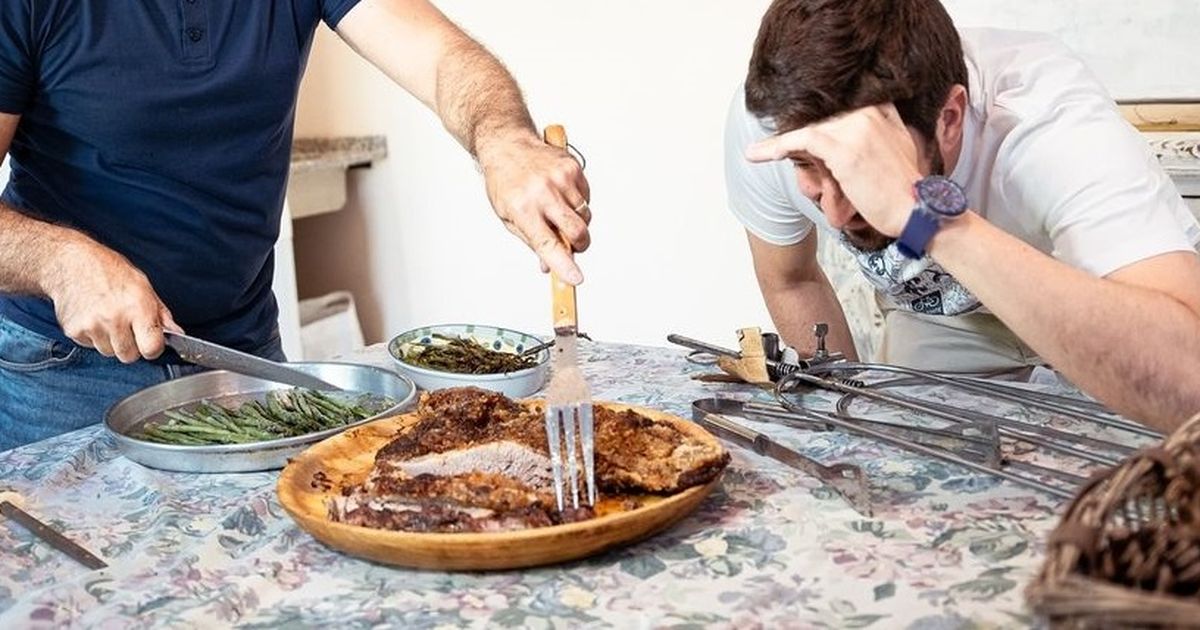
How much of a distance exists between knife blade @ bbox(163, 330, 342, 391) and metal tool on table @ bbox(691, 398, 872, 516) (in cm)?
51

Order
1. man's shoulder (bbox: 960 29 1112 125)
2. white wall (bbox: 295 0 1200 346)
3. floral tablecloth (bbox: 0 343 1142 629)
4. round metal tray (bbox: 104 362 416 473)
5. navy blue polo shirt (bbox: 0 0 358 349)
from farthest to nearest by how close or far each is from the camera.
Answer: white wall (bbox: 295 0 1200 346) < navy blue polo shirt (bbox: 0 0 358 349) < man's shoulder (bbox: 960 29 1112 125) < round metal tray (bbox: 104 362 416 473) < floral tablecloth (bbox: 0 343 1142 629)

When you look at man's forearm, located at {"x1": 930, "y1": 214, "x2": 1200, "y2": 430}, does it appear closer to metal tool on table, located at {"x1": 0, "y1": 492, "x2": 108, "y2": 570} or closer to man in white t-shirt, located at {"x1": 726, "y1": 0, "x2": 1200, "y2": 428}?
man in white t-shirt, located at {"x1": 726, "y1": 0, "x2": 1200, "y2": 428}

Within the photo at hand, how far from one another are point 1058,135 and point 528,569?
91 centimetres

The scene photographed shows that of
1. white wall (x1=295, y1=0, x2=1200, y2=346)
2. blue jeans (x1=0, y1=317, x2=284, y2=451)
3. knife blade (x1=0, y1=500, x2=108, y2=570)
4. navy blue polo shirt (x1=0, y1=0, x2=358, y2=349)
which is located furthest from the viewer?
white wall (x1=295, y1=0, x2=1200, y2=346)

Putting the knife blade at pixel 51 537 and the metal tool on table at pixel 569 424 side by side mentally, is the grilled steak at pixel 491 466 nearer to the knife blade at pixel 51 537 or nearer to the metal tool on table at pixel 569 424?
the metal tool on table at pixel 569 424

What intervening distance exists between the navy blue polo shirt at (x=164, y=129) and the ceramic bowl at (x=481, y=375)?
320mm

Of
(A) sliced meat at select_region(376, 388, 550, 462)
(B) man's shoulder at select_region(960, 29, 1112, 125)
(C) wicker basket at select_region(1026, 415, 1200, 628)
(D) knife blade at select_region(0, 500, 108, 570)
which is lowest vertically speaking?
(D) knife blade at select_region(0, 500, 108, 570)

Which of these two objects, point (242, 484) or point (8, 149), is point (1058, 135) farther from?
point (8, 149)

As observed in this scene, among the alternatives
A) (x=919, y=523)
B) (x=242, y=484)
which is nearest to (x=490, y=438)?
(x=242, y=484)

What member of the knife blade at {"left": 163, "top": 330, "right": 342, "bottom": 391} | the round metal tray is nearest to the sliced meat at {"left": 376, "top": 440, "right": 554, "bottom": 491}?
the round metal tray

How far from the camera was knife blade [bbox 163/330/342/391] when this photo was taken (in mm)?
1436

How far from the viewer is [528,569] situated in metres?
1.11

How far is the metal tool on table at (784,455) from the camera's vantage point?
122 cm

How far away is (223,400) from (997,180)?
3.55ft
